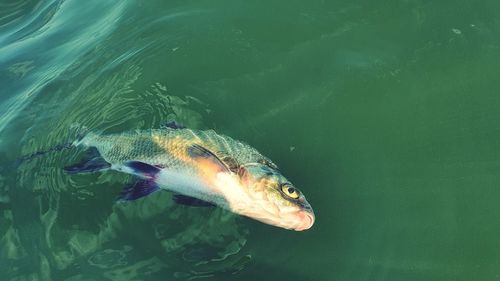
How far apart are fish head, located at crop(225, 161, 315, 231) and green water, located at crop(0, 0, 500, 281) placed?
0.27 m

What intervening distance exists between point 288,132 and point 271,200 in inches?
46.8

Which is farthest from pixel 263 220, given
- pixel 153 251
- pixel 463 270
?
pixel 463 270

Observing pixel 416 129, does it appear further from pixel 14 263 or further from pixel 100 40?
pixel 100 40

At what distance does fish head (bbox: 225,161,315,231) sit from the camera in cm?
382

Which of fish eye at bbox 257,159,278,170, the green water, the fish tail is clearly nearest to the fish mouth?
the green water

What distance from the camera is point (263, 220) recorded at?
4047 millimetres

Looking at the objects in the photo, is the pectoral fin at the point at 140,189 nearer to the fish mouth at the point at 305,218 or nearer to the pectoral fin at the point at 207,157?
the pectoral fin at the point at 207,157

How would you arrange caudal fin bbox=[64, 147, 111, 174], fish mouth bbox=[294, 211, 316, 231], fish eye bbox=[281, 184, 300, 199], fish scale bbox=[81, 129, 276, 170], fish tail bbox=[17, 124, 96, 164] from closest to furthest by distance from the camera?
fish mouth bbox=[294, 211, 316, 231], fish eye bbox=[281, 184, 300, 199], fish scale bbox=[81, 129, 276, 170], caudal fin bbox=[64, 147, 111, 174], fish tail bbox=[17, 124, 96, 164]

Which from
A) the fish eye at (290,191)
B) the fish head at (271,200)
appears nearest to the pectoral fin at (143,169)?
the fish head at (271,200)

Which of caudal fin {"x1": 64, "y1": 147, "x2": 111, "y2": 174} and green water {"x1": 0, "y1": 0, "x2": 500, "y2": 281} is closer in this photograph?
green water {"x1": 0, "y1": 0, "x2": 500, "y2": 281}

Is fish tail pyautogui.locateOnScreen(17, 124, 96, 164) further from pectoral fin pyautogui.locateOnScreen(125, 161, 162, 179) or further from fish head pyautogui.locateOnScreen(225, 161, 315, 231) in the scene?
fish head pyautogui.locateOnScreen(225, 161, 315, 231)

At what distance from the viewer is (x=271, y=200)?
12.9ft

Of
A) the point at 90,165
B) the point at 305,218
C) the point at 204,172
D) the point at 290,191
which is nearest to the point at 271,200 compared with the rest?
the point at 290,191

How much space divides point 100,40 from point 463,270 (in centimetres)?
538
